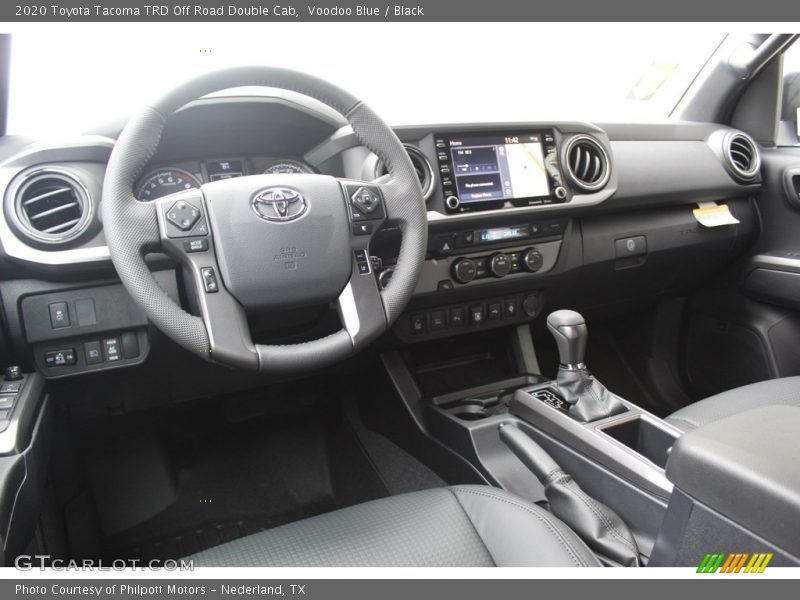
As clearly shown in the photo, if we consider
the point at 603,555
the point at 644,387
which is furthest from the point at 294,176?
the point at 644,387

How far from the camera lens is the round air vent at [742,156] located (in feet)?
6.75

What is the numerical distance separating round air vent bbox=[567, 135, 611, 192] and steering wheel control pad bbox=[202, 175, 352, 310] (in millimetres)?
875

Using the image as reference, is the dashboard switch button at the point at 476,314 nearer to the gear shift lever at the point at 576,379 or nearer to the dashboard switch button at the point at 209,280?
the gear shift lever at the point at 576,379

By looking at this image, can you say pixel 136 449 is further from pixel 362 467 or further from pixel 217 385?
pixel 362 467

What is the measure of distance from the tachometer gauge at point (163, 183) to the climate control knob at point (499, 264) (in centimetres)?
79

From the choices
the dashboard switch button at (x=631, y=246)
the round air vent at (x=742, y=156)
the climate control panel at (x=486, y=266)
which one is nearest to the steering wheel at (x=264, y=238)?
the climate control panel at (x=486, y=266)

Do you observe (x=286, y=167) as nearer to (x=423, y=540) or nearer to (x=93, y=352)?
(x=93, y=352)

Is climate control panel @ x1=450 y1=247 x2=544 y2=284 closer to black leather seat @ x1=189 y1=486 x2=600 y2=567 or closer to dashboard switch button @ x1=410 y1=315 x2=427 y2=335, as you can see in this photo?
dashboard switch button @ x1=410 y1=315 x2=427 y2=335

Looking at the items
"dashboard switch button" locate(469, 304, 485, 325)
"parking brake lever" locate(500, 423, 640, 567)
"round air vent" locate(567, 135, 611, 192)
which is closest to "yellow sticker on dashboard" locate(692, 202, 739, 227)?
"round air vent" locate(567, 135, 611, 192)

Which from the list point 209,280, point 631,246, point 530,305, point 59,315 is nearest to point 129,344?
point 59,315

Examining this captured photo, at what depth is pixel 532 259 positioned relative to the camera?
67.4 inches

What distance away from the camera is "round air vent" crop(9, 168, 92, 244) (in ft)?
3.77

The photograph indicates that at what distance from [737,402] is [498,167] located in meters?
0.81

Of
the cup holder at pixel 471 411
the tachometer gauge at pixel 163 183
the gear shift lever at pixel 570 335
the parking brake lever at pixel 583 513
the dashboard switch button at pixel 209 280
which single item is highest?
the tachometer gauge at pixel 163 183
